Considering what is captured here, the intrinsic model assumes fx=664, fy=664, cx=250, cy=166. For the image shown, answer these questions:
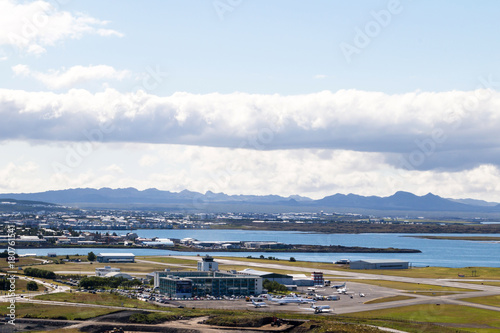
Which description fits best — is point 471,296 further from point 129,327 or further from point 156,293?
point 129,327

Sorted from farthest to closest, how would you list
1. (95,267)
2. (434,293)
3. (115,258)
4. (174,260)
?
1. (174,260)
2. (115,258)
3. (95,267)
4. (434,293)

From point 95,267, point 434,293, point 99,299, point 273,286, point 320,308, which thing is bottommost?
point 434,293

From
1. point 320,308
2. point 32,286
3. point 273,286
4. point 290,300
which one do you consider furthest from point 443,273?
point 32,286

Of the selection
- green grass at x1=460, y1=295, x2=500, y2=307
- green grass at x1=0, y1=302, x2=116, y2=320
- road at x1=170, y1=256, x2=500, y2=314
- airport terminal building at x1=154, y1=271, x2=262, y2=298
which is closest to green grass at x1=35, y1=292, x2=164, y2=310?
green grass at x1=0, y1=302, x2=116, y2=320

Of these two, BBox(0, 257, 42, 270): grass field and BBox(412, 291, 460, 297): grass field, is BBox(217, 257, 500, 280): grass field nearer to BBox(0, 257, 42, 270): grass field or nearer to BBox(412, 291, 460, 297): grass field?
BBox(412, 291, 460, 297): grass field

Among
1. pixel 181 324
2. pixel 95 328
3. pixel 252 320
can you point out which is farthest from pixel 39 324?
pixel 252 320

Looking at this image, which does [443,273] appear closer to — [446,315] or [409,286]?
[409,286]
